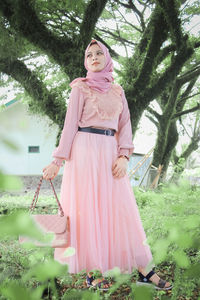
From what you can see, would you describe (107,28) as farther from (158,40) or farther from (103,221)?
(103,221)

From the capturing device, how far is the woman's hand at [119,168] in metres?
2.16

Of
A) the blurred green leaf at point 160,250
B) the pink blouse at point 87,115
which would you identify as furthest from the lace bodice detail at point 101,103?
the blurred green leaf at point 160,250

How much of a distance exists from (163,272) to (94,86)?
1396 millimetres

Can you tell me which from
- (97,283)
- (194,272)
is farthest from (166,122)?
(194,272)

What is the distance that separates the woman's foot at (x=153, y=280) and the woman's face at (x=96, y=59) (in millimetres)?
1334

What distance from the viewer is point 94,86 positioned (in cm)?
222

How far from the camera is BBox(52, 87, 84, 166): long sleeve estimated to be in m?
2.14

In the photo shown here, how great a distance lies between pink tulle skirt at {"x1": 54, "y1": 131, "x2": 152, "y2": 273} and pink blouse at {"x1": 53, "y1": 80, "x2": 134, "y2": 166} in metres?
0.07

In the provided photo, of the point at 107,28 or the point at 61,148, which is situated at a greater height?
the point at 107,28

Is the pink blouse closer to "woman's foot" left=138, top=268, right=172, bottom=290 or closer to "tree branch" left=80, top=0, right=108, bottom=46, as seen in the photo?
"woman's foot" left=138, top=268, right=172, bottom=290

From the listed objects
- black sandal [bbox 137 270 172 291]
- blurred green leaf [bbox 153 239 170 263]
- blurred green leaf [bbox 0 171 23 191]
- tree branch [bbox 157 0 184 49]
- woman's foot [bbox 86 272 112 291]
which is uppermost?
tree branch [bbox 157 0 184 49]

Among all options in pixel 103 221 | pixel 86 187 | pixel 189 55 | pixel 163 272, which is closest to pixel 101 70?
pixel 86 187

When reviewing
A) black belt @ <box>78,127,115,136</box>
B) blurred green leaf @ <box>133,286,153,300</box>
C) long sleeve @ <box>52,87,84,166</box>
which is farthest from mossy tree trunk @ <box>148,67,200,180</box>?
blurred green leaf @ <box>133,286,153,300</box>

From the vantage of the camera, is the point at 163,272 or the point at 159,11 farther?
the point at 159,11
